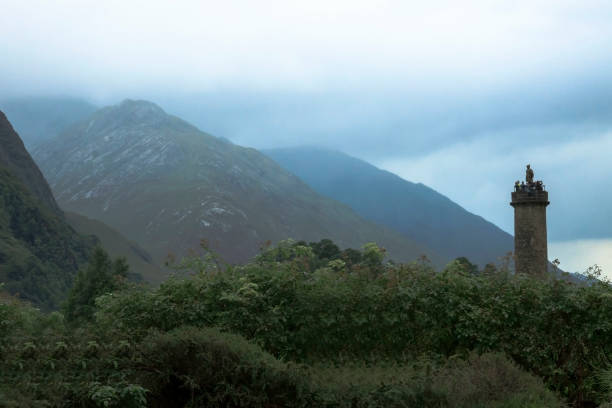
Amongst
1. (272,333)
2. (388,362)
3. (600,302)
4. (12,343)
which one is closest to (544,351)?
(600,302)

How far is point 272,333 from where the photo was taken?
9367 millimetres

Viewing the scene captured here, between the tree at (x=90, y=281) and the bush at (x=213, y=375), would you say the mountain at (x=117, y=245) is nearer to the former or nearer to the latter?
the tree at (x=90, y=281)

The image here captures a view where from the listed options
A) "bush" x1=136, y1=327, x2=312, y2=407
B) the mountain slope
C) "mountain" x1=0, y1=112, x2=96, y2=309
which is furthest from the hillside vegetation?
"bush" x1=136, y1=327, x2=312, y2=407

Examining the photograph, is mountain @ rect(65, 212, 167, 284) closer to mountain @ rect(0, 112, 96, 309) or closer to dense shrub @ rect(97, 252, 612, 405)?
mountain @ rect(0, 112, 96, 309)

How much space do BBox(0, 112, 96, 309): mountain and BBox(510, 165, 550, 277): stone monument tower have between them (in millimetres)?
92535

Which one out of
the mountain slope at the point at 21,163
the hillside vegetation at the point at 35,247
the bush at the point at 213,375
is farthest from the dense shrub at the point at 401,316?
the mountain slope at the point at 21,163

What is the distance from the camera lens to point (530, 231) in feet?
92.4

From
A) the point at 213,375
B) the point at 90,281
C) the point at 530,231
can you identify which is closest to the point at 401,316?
the point at 213,375

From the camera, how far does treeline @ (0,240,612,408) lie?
728 cm

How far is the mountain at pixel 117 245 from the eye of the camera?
160438 mm

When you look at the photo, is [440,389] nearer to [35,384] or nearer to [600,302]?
[600,302]

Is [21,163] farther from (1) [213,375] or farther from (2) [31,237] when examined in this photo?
(1) [213,375]

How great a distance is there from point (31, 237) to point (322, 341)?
13602 centimetres

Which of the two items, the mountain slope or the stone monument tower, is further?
the mountain slope
